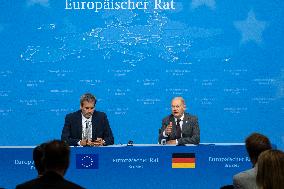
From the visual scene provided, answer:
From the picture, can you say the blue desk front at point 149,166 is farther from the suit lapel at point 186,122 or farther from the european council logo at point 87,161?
the suit lapel at point 186,122

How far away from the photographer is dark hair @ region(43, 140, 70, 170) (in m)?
3.49

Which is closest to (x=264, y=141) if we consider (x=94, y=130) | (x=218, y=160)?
(x=218, y=160)

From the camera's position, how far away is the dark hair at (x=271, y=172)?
3.03 metres

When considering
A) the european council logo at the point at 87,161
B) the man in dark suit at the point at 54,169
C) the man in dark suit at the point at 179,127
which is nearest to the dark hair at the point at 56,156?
the man in dark suit at the point at 54,169

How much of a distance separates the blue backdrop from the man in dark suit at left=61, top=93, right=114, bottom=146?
6.33 ft

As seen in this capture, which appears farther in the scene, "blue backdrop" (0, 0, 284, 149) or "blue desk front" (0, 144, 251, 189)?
"blue backdrop" (0, 0, 284, 149)

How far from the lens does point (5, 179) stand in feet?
22.1

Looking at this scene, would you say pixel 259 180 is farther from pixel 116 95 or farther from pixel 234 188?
pixel 116 95

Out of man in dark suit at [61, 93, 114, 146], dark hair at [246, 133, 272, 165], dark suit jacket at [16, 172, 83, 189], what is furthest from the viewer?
man in dark suit at [61, 93, 114, 146]

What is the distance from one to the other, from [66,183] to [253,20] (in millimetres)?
6284

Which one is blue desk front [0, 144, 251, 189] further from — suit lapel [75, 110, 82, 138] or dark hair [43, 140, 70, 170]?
dark hair [43, 140, 70, 170]

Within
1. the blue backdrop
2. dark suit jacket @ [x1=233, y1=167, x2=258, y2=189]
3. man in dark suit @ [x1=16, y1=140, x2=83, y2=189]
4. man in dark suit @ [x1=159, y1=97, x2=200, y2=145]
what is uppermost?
the blue backdrop

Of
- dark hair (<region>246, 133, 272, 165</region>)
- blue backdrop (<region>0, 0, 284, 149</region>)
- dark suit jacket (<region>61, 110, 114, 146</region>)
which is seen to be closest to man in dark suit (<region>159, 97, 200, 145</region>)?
dark suit jacket (<region>61, 110, 114, 146</region>)

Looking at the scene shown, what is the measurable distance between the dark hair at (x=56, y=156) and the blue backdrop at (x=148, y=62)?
18.4 feet
